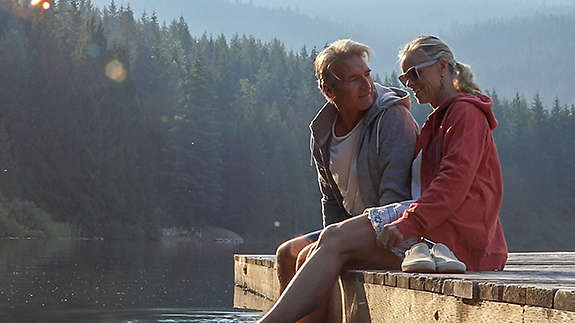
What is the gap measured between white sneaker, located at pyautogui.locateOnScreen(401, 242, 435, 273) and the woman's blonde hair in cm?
80

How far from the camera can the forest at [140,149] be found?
41594 mm

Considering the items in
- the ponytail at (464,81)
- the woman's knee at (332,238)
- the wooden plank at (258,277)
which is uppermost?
the ponytail at (464,81)

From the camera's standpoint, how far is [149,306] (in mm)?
7344

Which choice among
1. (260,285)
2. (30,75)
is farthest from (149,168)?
(260,285)

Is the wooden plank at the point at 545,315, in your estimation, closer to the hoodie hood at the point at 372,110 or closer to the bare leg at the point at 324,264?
the bare leg at the point at 324,264

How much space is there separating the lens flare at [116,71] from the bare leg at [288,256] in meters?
47.2

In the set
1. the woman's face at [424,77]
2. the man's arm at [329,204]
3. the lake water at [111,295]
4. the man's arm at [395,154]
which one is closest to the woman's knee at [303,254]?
the man's arm at [395,154]

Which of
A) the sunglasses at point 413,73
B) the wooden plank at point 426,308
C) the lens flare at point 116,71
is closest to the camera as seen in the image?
the wooden plank at point 426,308

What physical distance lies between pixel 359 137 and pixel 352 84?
261 mm

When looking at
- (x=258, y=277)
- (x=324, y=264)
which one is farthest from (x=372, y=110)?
(x=258, y=277)

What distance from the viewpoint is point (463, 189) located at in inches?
138

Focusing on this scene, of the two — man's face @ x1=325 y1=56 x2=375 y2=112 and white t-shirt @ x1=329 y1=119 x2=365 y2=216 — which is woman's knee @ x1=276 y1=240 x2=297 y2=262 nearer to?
white t-shirt @ x1=329 y1=119 x2=365 y2=216

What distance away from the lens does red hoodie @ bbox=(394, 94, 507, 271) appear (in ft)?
11.5

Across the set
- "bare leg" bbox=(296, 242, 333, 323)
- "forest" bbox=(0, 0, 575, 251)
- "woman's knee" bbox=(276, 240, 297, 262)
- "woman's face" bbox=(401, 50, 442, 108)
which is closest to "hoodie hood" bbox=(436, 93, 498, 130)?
"woman's face" bbox=(401, 50, 442, 108)
